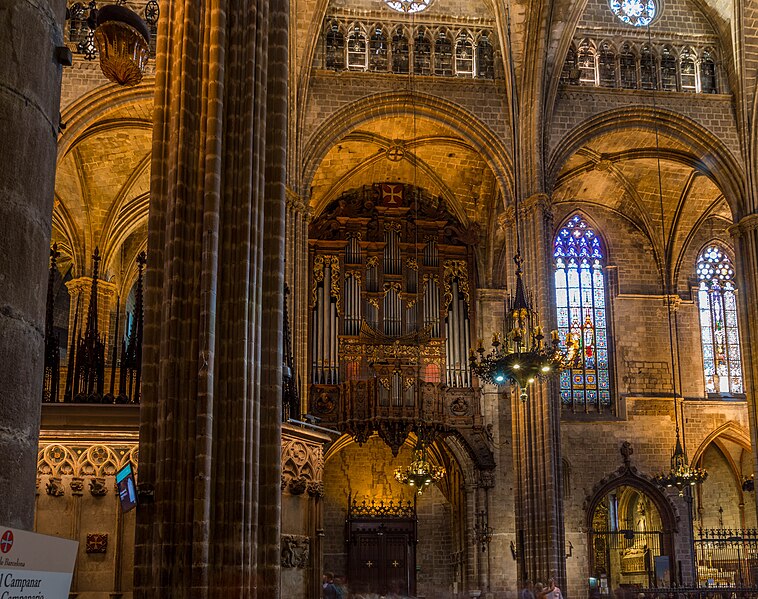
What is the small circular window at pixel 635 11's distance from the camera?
2464 cm

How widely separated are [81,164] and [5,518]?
2353 centimetres

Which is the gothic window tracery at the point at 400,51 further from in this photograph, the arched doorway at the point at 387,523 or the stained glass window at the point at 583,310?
the arched doorway at the point at 387,523

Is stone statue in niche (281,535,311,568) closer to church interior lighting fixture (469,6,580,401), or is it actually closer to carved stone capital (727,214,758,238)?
church interior lighting fixture (469,6,580,401)

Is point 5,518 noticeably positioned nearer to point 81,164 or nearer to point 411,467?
point 411,467

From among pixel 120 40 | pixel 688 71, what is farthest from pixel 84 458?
pixel 688 71

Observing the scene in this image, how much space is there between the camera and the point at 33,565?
8.91ft

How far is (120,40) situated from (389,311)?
1781 centimetres

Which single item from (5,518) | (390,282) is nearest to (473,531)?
(390,282)

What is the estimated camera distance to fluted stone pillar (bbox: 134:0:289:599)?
942 centimetres

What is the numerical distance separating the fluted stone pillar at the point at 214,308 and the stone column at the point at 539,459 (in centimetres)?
1180

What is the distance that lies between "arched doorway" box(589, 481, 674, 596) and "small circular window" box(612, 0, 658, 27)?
Result: 12.2 m

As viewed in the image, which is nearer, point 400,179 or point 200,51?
point 200,51

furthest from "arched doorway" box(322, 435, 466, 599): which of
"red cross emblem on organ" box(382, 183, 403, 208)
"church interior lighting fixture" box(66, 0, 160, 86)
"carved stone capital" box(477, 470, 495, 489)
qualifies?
"church interior lighting fixture" box(66, 0, 160, 86)

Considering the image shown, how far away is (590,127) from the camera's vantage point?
77.9 feet
